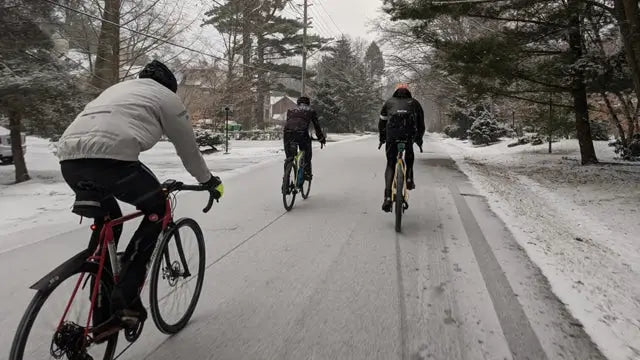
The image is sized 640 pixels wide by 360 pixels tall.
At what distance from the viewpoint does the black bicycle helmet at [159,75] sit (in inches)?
108

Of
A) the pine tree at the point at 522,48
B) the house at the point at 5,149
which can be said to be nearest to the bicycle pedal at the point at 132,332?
the pine tree at the point at 522,48

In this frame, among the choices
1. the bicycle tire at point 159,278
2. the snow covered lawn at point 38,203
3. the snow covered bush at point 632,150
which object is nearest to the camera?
the bicycle tire at point 159,278

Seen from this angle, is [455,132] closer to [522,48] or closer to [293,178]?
[522,48]

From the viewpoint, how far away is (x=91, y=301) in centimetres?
242

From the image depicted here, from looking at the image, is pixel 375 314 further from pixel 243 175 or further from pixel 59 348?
pixel 243 175

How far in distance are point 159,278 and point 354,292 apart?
5.73ft

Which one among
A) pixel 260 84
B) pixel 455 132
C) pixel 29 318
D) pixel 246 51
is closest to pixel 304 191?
pixel 29 318

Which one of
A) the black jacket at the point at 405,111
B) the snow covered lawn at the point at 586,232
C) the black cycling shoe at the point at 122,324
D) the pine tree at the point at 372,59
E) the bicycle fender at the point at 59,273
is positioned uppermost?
the pine tree at the point at 372,59

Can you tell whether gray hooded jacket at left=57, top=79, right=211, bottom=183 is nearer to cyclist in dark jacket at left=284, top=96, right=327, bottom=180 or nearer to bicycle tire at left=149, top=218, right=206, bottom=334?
bicycle tire at left=149, top=218, right=206, bottom=334

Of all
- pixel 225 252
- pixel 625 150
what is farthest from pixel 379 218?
pixel 625 150

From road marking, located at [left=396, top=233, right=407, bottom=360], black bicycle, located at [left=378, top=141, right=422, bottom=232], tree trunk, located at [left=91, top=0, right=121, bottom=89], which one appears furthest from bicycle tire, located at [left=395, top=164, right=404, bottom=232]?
tree trunk, located at [left=91, top=0, right=121, bottom=89]

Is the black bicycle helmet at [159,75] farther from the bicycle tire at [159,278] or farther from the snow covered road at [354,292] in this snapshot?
the snow covered road at [354,292]

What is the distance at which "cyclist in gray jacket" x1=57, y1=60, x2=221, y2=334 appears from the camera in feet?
7.77

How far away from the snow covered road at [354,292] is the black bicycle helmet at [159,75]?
5.59ft
